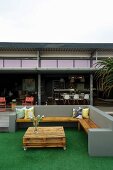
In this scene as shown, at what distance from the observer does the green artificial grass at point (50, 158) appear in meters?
4.81

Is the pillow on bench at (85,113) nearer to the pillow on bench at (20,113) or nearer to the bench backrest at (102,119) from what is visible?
the bench backrest at (102,119)

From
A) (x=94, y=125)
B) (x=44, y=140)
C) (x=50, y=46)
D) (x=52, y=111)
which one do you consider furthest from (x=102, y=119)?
(x=50, y=46)

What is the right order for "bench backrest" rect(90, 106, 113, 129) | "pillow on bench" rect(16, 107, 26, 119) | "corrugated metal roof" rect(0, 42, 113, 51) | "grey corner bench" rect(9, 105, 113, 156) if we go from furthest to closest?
"corrugated metal roof" rect(0, 42, 113, 51) → "pillow on bench" rect(16, 107, 26, 119) → "bench backrest" rect(90, 106, 113, 129) → "grey corner bench" rect(9, 105, 113, 156)

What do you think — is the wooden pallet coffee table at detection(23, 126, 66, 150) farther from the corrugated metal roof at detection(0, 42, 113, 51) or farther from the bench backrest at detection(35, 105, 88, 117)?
the corrugated metal roof at detection(0, 42, 113, 51)

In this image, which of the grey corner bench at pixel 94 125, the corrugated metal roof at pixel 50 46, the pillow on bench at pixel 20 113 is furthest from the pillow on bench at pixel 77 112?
the corrugated metal roof at pixel 50 46

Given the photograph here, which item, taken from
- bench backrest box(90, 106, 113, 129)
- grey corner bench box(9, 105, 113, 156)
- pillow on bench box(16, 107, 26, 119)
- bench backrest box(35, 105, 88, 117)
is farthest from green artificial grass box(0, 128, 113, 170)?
bench backrest box(35, 105, 88, 117)

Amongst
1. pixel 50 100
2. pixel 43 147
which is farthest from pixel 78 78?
pixel 43 147

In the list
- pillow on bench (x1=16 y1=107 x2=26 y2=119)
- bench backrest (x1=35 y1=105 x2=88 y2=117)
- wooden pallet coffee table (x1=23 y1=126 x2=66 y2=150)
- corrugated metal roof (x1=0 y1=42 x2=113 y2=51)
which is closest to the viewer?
wooden pallet coffee table (x1=23 y1=126 x2=66 y2=150)

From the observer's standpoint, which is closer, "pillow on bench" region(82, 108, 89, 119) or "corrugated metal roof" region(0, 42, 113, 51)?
"pillow on bench" region(82, 108, 89, 119)

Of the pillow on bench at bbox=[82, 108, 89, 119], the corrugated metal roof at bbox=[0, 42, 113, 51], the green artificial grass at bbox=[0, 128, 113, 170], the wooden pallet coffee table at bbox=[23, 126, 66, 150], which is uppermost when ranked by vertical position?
the corrugated metal roof at bbox=[0, 42, 113, 51]

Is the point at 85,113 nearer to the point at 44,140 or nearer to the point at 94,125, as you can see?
the point at 94,125

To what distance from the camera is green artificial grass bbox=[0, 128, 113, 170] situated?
4.81 meters

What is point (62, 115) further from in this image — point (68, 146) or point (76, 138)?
point (68, 146)
